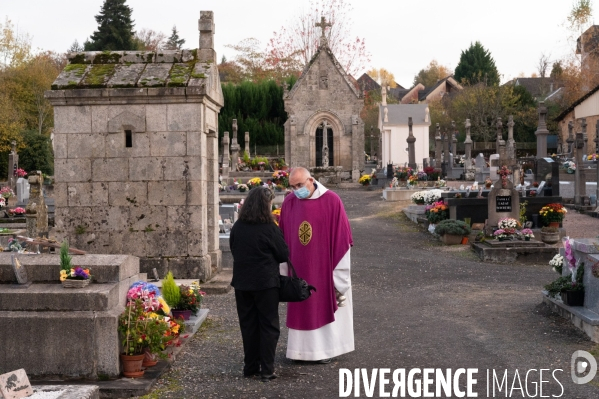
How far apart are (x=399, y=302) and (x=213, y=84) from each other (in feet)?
13.7

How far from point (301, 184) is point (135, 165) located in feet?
14.0

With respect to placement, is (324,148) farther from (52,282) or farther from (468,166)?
(52,282)

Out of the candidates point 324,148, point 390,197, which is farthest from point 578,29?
point 390,197

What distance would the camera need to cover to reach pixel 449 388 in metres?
6.09

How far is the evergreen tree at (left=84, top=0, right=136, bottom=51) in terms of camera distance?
2343 inches

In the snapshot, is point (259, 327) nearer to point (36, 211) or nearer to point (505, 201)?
point (36, 211)

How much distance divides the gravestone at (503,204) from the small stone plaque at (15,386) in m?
12.5

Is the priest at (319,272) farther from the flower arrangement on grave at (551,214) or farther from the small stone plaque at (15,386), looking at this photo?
the flower arrangement on grave at (551,214)

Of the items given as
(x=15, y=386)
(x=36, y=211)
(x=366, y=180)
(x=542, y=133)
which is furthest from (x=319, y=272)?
(x=366, y=180)

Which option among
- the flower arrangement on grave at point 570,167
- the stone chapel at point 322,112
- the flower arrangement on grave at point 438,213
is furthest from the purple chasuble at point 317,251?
the stone chapel at point 322,112

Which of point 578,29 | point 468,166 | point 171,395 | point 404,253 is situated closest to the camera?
point 171,395

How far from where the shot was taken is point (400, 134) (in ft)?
171

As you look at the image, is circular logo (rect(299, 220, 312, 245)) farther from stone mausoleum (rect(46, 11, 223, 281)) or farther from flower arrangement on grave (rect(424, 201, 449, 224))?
flower arrangement on grave (rect(424, 201, 449, 224))

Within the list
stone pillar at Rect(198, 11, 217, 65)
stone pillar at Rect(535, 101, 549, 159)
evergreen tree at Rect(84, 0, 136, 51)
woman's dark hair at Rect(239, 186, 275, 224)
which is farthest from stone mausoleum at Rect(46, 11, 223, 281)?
evergreen tree at Rect(84, 0, 136, 51)
